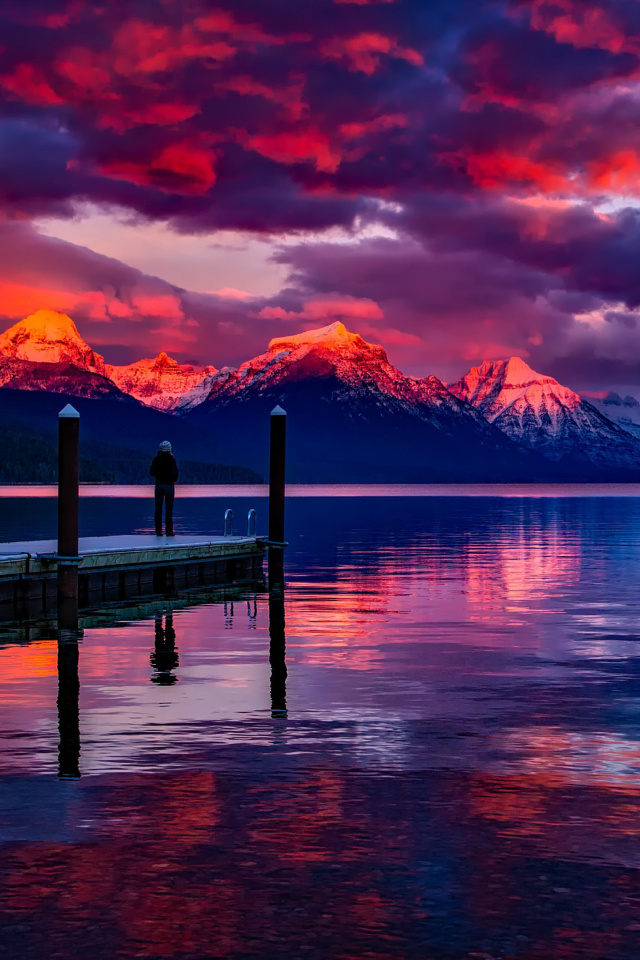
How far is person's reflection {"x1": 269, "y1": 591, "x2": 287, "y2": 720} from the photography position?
66.7 feet

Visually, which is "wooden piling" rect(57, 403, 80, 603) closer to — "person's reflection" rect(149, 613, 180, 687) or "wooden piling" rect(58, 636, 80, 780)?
"person's reflection" rect(149, 613, 180, 687)

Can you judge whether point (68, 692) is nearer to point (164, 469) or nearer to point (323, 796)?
point (323, 796)

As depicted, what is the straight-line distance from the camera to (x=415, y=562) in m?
58.7

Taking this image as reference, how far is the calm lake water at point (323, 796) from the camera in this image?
1013 cm

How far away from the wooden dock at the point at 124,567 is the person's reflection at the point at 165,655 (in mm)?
3155

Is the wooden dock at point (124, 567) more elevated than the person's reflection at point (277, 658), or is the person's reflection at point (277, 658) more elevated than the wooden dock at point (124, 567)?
the wooden dock at point (124, 567)

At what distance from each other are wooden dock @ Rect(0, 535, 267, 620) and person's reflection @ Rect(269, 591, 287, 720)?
14.3ft

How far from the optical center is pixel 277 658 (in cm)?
2627

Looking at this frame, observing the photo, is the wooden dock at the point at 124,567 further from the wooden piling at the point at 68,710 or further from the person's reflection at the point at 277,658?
the wooden piling at the point at 68,710

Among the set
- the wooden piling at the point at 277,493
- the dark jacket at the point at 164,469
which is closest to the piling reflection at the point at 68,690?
the dark jacket at the point at 164,469

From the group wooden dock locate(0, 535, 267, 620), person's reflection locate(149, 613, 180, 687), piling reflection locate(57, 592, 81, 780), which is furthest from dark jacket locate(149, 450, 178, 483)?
piling reflection locate(57, 592, 81, 780)

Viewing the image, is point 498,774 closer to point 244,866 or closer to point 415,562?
point 244,866

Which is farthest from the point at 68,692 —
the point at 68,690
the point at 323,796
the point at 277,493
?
the point at 277,493

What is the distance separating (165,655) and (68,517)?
24.4 feet
